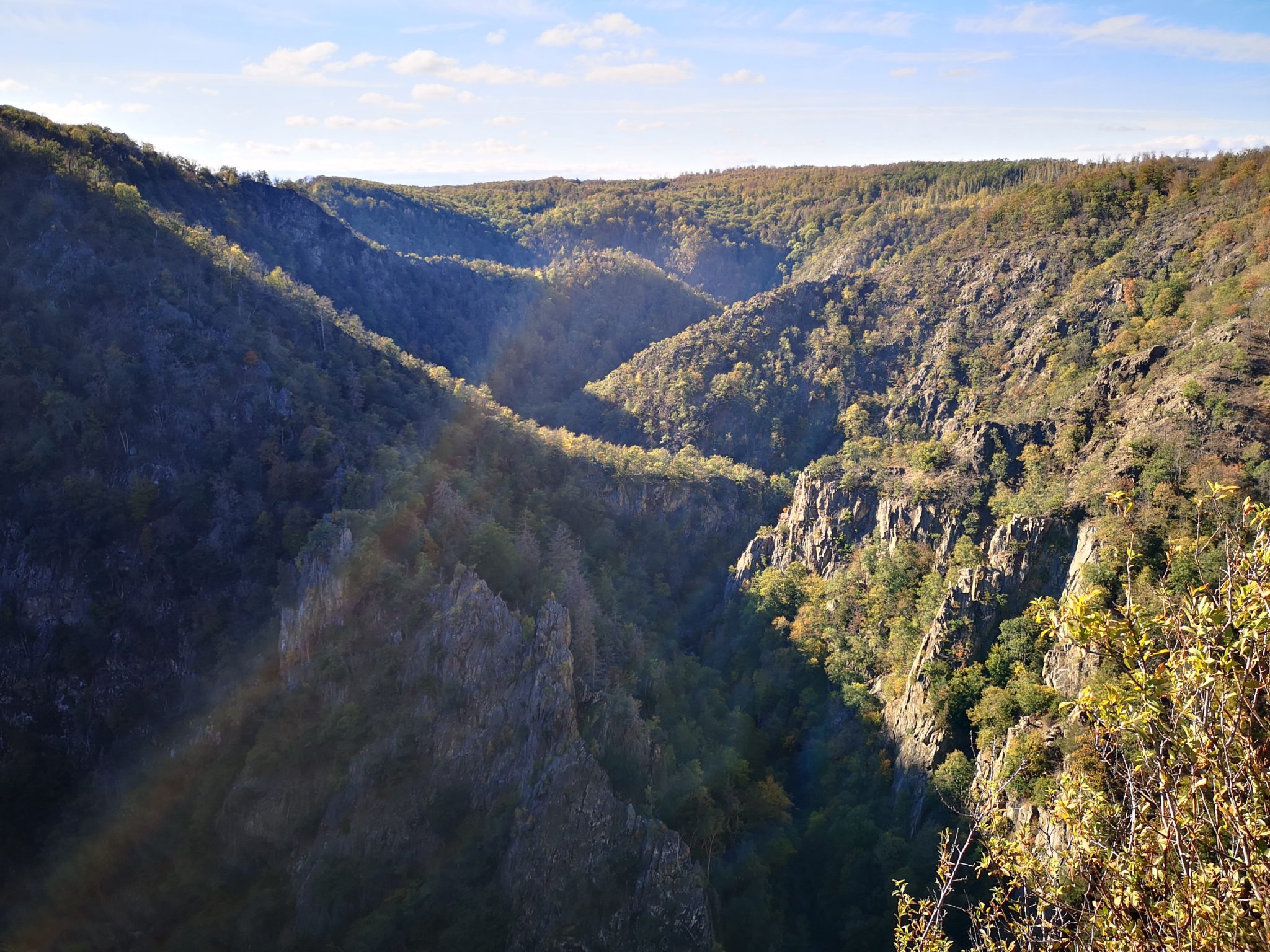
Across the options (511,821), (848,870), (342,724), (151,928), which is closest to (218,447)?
(342,724)

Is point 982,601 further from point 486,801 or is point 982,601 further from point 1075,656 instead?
point 486,801

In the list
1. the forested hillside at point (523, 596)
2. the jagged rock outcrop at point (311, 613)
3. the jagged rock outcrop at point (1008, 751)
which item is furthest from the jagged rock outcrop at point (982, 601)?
the jagged rock outcrop at point (311, 613)

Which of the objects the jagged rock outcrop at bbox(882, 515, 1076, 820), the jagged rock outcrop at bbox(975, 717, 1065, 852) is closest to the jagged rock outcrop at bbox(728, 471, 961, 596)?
the jagged rock outcrop at bbox(882, 515, 1076, 820)

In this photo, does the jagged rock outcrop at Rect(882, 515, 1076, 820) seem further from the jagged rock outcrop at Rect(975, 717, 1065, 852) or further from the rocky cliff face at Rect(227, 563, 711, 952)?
the rocky cliff face at Rect(227, 563, 711, 952)

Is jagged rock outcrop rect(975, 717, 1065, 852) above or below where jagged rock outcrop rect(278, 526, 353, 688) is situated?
A: below

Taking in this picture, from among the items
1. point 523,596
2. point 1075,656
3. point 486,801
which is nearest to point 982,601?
point 1075,656

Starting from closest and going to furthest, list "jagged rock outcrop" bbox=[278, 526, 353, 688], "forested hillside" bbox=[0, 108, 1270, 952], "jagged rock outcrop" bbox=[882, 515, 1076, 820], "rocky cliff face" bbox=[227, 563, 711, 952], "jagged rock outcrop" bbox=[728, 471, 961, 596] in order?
"rocky cliff face" bbox=[227, 563, 711, 952]
"forested hillside" bbox=[0, 108, 1270, 952]
"jagged rock outcrop" bbox=[278, 526, 353, 688]
"jagged rock outcrop" bbox=[882, 515, 1076, 820]
"jagged rock outcrop" bbox=[728, 471, 961, 596]

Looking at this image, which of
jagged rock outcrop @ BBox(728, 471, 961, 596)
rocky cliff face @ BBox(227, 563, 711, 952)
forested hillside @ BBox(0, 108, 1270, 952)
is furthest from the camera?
jagged rock outcrop @ BBox(728, 471, 961, 596)
